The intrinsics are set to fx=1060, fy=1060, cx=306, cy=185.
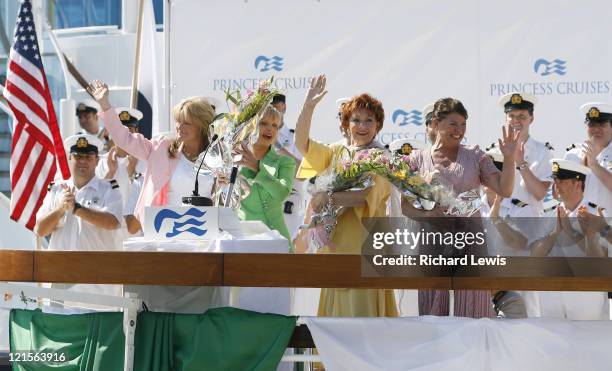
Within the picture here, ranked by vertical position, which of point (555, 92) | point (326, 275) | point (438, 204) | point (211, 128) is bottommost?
point (326, 275)

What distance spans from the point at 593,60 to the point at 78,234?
11.7ft

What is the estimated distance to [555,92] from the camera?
23.5 feet

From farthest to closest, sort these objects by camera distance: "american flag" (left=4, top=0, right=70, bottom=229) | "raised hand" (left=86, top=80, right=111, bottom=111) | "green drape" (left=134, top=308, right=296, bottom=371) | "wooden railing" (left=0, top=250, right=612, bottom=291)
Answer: "american flag" (left=4, top=0, right=70, bottom=229)
"raised hand" (left=86, top=80, right=111, bottom=111)
"green drape" (left=134, top=308, right=296, bottom=371)
"wooden railing" (left=0, top=250, right=612, bottom=291)

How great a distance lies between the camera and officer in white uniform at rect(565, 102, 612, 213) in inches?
234

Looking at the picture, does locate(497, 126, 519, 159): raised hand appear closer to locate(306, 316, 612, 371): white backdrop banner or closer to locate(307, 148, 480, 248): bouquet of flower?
locate(307, 148, 480, 248): bouquet of flower

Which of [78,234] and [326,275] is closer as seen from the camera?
[326,275]

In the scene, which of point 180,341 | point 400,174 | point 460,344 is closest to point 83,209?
point 180,341

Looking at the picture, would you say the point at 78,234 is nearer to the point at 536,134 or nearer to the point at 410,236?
the point at 410,236

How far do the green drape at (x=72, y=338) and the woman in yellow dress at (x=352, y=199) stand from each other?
0.96 meters

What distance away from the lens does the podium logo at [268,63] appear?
24.5 feet

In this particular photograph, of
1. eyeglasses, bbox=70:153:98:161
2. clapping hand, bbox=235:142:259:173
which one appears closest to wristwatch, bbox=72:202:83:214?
eyeglasses, bbox=70:153:98:161

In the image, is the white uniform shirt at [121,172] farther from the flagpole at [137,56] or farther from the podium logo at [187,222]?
the podium logo at [187,222]

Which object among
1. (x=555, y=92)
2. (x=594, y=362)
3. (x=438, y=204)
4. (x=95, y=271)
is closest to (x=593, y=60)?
(x=555, y=92)

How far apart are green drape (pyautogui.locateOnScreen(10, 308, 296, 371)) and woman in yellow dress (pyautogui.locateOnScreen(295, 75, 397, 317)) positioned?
566 millimetres
